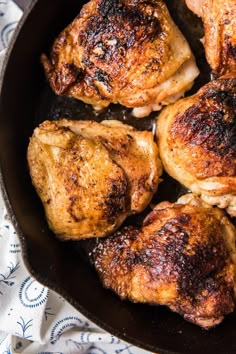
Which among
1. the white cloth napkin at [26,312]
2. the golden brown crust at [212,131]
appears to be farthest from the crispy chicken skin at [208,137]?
the white cloth napkin at [26,312]

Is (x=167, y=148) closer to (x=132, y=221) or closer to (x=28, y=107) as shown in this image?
(x=132, y=221)

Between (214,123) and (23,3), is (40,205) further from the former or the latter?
(23,3)

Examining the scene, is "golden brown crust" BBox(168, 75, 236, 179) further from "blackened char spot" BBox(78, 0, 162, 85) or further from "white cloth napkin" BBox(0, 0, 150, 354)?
"white cloth napkin" BBox(0, 0, 150, 354)

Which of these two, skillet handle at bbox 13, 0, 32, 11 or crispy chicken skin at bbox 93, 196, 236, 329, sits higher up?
skillet handle at bbox 13, 0, 32, 11

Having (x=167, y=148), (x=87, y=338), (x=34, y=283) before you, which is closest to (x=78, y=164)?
(x=167, y=148)

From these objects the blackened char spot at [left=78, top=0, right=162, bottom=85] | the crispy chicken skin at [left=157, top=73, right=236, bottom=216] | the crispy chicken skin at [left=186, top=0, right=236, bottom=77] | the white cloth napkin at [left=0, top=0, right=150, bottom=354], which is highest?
the blackened char spot at [left=78, top=0, right=162, bottom=85]

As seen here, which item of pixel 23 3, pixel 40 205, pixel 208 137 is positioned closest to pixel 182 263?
pixel 208 137


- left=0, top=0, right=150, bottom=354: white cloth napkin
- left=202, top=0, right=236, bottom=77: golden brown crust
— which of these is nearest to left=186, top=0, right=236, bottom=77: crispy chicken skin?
left=202, top=0, right=236, bottom=77: golden brown crust

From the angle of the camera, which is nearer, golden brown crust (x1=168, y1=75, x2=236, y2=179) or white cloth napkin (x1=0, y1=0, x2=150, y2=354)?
golden brown crust (x1=168, y1=75, x2=236, y2=179)
